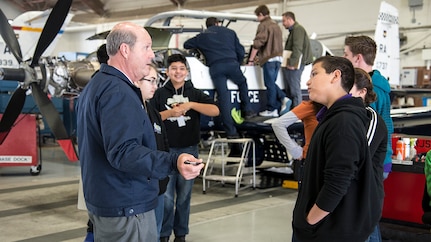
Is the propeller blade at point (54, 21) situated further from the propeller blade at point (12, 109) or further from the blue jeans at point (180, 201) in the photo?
the blue jeans at point (180, 201)

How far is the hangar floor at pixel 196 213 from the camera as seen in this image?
4.69m

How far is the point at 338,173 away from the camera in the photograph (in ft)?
6.67

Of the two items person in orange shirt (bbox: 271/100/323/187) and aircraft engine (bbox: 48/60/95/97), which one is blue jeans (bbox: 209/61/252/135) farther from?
person in orange shirt (bbox: 271/100/323/187)

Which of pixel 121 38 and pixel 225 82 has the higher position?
pixel 121 38

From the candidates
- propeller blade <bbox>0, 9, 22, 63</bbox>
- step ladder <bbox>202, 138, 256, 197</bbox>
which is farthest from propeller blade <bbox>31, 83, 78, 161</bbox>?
step ladder <bbox>202, 138, 256, 197</bbox>

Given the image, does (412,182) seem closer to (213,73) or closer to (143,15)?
(213,73)

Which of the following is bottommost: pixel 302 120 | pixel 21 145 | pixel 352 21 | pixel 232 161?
pixel 232 161

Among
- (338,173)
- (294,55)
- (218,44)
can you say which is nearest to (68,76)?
(218,44)

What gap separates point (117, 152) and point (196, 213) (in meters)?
3.88

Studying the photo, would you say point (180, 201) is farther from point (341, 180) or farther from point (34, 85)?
point (34, 85)

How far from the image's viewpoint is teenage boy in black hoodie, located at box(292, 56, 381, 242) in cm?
205

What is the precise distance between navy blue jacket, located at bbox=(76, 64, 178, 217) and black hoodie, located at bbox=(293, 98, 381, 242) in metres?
0.67

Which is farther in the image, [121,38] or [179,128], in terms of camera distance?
[179,128]

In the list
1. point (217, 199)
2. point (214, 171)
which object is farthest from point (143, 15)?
point (217, 199)
